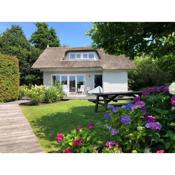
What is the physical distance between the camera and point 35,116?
1308 cm

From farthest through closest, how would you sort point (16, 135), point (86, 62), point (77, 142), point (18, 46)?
point (18, 46) < point (86, 62) < point (16, 135) < point (77, 142)

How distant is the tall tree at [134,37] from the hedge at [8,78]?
9.53 m

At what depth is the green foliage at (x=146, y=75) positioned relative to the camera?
27.3 meters

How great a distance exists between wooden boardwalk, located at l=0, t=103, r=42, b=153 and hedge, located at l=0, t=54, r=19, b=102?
589cm

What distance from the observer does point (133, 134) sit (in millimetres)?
4520

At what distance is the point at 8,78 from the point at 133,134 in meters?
16.8

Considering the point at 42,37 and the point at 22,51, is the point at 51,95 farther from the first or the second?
the point at 42,37

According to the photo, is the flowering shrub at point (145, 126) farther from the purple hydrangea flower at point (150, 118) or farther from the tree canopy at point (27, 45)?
the tree canopy at point (27, 45)

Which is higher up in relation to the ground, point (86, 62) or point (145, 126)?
point (86, 62)

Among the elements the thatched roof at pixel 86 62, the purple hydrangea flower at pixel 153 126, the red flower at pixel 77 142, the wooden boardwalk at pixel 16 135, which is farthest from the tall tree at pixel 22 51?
the purple hydrangea flower at pixel 153 126

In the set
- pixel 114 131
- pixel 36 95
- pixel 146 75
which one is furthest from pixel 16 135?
pixel 146 75

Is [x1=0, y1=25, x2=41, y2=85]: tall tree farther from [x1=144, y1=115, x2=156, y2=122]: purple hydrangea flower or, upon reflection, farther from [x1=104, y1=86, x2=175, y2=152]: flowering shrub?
[x1=144, y1=115, x2=156, y2=122]: purple hydrangea flower

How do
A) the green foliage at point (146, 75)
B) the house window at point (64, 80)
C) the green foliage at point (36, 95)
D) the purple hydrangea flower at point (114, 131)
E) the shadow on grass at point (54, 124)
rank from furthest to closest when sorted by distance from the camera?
the house window at point (64, 80) < the green foliage at point (146, 75) < the green foliage at point (36, 95) < the shadow on grass at point (54, 124) < the purple hydrangea flower at point (114, 131)
